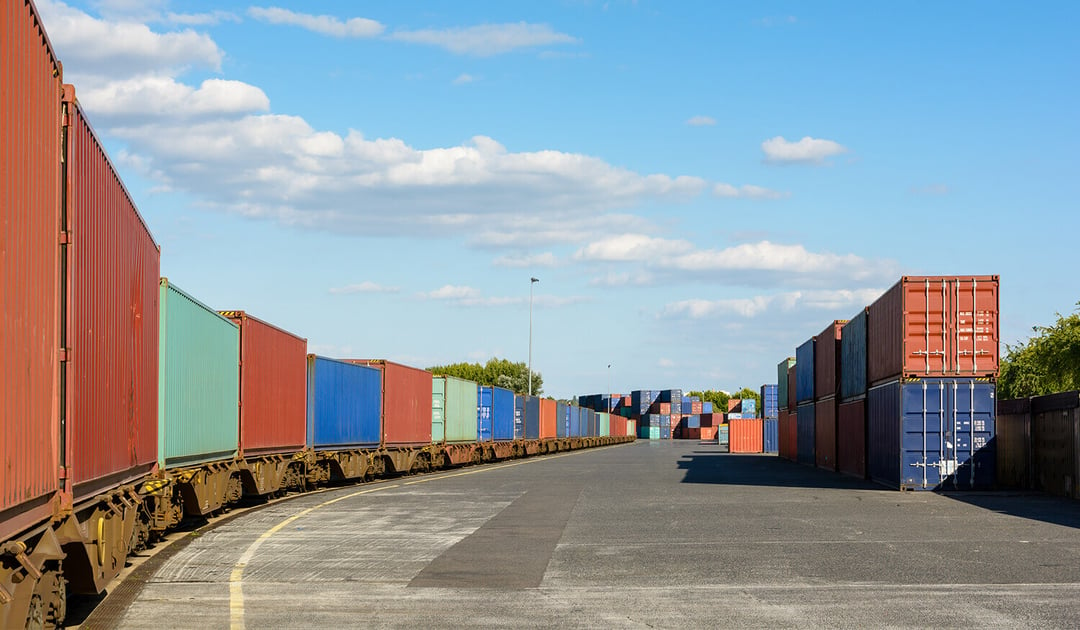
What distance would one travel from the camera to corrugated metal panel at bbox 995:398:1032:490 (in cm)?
3133

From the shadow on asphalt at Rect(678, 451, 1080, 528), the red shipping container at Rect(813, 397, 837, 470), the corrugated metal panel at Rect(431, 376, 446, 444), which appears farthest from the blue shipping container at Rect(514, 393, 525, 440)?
the red shipping container at Rect(813, 397, 837, 470)

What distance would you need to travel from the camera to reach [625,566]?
1553 cm

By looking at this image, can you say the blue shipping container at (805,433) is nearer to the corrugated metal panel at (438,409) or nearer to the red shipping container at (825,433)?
the red shipping container at (825,433)

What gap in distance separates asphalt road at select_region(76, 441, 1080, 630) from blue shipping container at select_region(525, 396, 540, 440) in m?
40.1

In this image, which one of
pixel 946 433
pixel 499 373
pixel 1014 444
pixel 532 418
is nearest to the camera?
pixel 946 433

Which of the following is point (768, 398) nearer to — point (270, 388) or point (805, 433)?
point (805, 433)

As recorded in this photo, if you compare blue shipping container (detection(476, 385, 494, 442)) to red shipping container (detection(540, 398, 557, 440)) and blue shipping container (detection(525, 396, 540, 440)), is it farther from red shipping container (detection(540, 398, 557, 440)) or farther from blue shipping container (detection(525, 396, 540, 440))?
red shipping container (detection(540, 398, 557, 440))

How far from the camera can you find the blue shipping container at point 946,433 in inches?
1173

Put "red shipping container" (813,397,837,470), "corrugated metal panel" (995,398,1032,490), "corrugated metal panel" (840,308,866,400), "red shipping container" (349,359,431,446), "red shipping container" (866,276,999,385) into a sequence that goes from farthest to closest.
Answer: "red shipping container" (813,397,837,470) < "red shipping container" (349,359,431,446) < "corrugated metal panel" (840,308,866,400) < "corrugated metal panel" (995,398,1032,490) < "red shipping container" (866,276,999,385)

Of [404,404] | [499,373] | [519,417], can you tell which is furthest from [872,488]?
[499,373]

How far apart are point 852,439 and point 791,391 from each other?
76.9 feet

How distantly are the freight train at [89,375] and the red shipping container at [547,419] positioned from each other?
4608cm

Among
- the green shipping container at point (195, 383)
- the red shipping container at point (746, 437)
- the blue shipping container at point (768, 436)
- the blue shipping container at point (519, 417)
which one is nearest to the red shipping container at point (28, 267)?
the green shipping container at point (195, 383)

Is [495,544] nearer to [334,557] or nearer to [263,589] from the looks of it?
[334,557]
